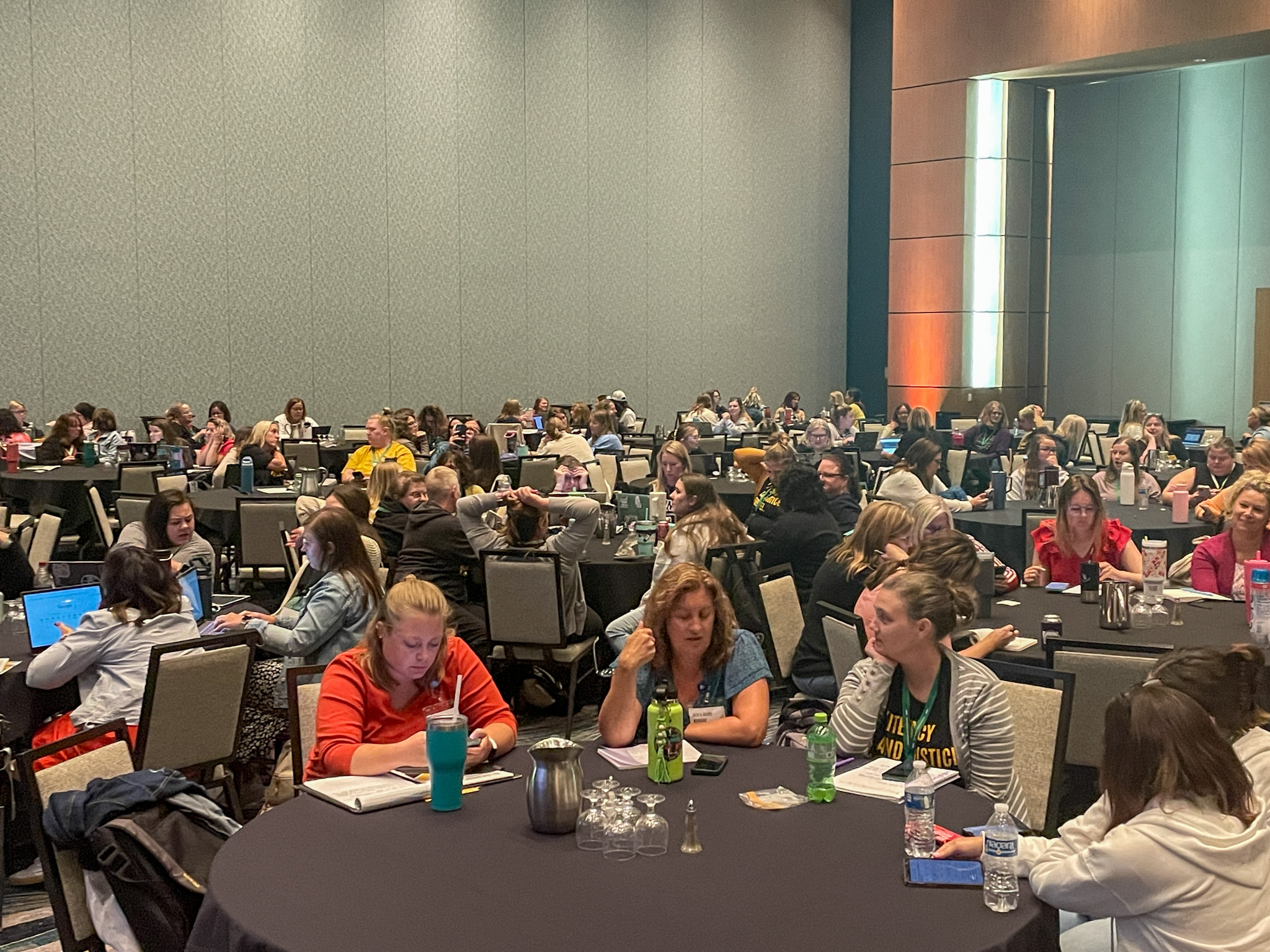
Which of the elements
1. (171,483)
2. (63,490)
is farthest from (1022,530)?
(63,490)

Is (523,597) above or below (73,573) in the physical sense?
below

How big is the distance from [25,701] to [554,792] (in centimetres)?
270

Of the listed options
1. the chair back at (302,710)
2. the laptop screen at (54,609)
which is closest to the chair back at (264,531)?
the laptop screen at (54,609)

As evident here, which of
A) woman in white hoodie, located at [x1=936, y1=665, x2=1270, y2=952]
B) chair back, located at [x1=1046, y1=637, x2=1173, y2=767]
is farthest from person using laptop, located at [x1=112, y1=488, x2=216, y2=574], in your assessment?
woman in white hoodie, located at [x1=936, y1=665, x2=1270, y2=952]

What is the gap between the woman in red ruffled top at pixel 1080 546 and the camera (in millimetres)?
6273

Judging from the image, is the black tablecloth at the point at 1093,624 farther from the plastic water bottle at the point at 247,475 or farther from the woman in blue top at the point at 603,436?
the woman in blue top at the point at 603,436

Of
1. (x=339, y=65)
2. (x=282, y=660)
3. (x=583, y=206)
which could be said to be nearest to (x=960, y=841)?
(x=282, y=660)

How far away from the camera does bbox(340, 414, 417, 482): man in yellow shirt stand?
11.0m

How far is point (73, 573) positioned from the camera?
229 inches

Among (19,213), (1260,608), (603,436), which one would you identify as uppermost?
(19,213)

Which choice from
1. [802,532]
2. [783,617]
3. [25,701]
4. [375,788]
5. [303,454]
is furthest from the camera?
[303,454]

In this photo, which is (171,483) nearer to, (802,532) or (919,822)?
(802,532)

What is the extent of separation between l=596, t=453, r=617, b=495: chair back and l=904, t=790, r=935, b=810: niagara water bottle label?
29.1 ft

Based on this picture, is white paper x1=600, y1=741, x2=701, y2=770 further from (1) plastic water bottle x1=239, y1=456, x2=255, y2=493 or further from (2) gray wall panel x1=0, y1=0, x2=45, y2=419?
(2) gray wall panel x1=0, y1=0, x2=45, y2=419
